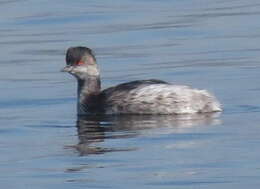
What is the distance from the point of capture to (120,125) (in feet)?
60.1

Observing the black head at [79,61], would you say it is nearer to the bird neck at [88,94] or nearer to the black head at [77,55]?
the black head at [77,55]

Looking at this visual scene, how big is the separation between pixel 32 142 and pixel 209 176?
3036mm

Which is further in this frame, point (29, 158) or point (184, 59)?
point (184, 59)

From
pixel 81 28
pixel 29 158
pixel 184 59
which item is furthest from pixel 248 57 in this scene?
pixel 29 158

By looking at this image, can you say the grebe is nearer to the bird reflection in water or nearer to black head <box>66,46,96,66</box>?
black head <box>66,46,96,66</box>

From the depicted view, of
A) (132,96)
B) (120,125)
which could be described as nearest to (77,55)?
(132,96)

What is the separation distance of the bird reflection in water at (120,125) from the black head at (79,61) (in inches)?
30.9

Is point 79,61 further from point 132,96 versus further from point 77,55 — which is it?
point 132,96

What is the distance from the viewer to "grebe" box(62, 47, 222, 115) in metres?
19.0

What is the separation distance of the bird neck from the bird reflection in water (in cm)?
21

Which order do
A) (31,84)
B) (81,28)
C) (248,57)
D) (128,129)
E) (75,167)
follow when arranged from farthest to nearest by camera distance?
(81,28)
(248,57)
(31,84)
(128,129)
(75,167)

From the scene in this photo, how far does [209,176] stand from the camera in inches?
557

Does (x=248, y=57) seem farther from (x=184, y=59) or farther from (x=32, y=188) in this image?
(x=32, y=188)

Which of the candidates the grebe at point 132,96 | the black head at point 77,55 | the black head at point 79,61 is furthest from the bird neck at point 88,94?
the black head at point 77,55
